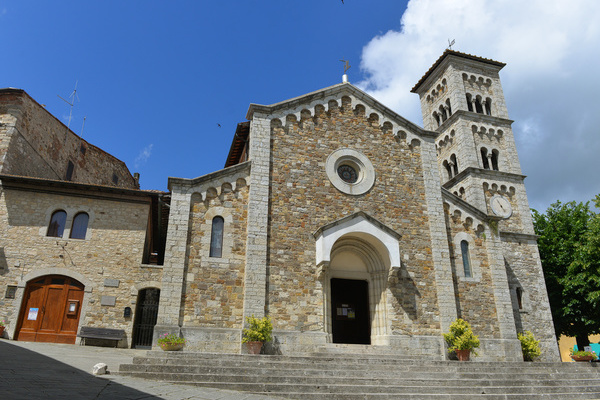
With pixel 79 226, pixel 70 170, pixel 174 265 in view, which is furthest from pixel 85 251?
pixel 70 170

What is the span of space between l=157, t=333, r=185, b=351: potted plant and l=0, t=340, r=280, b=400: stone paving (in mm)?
1037

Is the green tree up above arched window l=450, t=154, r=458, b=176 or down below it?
below

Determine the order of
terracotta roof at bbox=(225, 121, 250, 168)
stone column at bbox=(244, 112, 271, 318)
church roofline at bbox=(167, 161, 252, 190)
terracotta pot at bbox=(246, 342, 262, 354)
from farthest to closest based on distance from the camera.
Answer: terracotta roof at bbox=(225, 121, 250, 168) → church roofline at bbox=(167, 161, 252, 190) → stone column at bbox=(244, 112, 271, 318) → terracotta pot at bbox=(246, 342, 262, 354)

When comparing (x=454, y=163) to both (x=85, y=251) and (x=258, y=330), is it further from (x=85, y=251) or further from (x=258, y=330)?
(x=85, y=251)

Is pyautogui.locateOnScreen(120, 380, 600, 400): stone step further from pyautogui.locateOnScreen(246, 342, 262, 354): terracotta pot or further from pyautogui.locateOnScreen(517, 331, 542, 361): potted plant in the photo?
pyautogui.locateOnScreen(517, 331, 542, 361): potted plant

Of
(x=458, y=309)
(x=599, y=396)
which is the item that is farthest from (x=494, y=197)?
(x=599, y=396)

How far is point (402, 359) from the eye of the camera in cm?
1335

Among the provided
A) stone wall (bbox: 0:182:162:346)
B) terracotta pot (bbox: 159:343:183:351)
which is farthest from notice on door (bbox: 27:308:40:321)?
terracotta pot (bbox: 159:343:183:351)

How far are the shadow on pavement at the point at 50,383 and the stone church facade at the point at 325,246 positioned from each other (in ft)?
12.6

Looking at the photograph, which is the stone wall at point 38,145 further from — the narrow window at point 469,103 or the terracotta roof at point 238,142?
the narrow window at point 469,103

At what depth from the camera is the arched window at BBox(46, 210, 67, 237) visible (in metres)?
16.2

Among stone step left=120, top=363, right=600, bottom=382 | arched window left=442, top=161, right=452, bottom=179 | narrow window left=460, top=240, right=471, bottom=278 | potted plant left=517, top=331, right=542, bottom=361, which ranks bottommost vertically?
stone step left=120, top=363, right=600, bottom=382

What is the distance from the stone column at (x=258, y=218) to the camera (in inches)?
552

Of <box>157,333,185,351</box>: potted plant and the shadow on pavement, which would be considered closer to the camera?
the shadow on pavement
